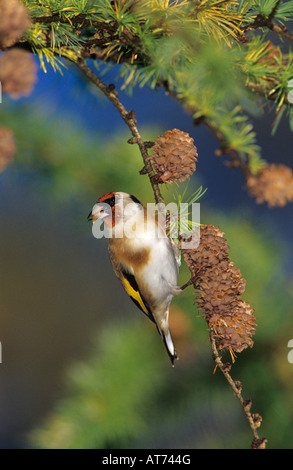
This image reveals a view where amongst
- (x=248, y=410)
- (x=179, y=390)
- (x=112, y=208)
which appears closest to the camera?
(x=248, y=410)

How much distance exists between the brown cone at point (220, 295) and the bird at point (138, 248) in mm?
101

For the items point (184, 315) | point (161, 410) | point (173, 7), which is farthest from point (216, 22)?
point (161, 410)

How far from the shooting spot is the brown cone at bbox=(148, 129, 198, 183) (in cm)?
36

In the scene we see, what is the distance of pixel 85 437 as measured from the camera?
0.60 metres

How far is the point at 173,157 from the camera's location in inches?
14.2

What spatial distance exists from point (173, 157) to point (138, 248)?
0.14m

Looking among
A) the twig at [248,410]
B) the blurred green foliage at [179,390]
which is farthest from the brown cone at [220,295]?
the blurred green foliage at [179,390]

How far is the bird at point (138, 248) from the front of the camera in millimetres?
466

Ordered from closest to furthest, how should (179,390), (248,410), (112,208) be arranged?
(248,410)
(112,208)
(179,390)

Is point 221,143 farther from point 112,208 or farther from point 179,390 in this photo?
point 179,390

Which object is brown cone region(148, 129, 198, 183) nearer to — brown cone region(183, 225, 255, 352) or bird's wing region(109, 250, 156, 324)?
brown cone region(183, 225, 255, 352)

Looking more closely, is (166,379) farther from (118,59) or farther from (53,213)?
(118,59)

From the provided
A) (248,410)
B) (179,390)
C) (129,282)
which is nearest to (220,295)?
(248,410)
